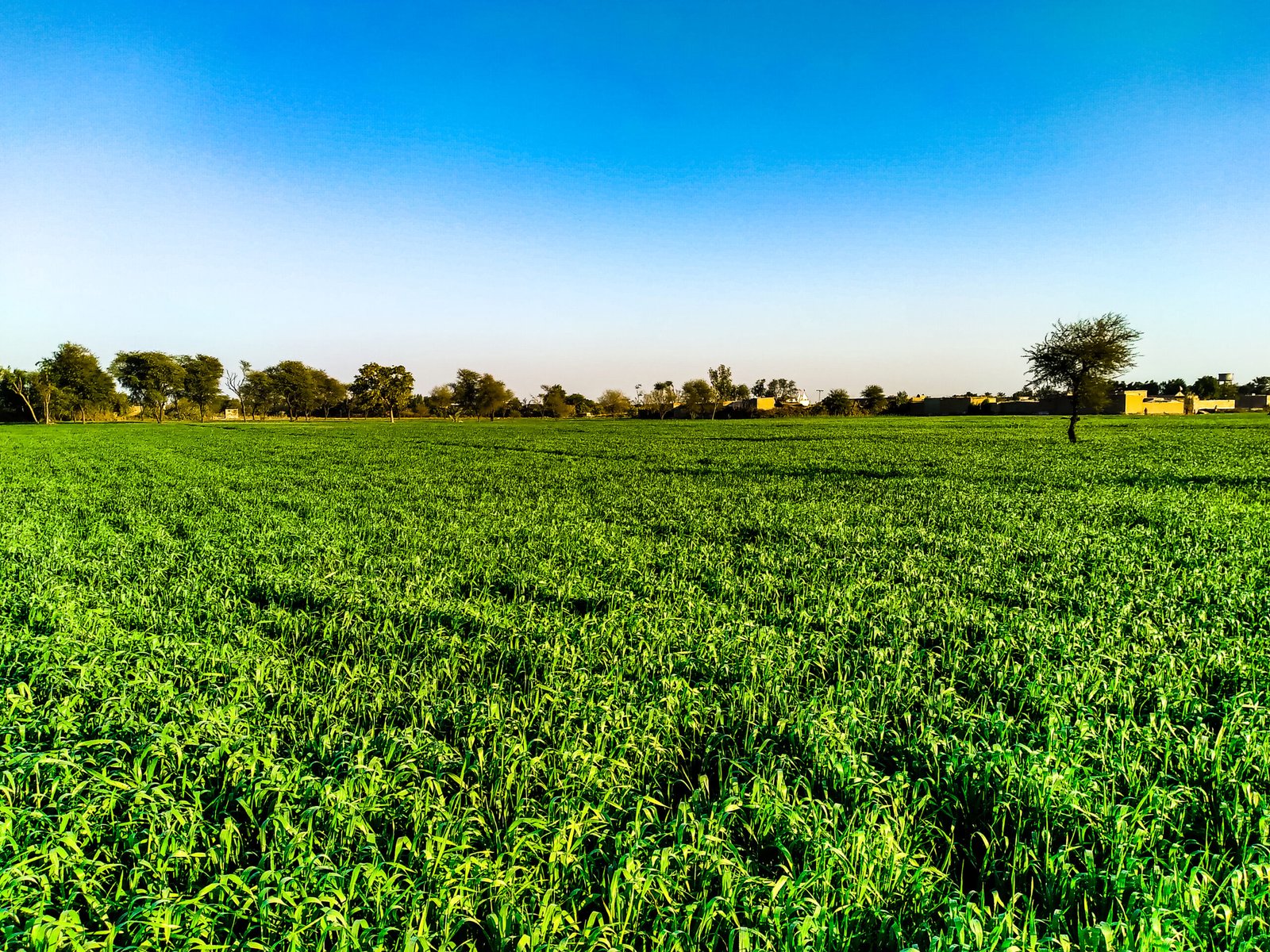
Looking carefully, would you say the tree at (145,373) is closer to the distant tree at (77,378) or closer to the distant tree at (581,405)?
the distant tree at (77,378)

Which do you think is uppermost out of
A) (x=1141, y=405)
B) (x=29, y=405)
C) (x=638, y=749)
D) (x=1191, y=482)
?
(x=1141, y=405)

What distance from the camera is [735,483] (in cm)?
2094

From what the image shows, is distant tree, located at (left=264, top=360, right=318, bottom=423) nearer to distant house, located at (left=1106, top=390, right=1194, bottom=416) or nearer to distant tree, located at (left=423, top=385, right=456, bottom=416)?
distant tree, located at (left=423, top=385, right=456, bottom=416)

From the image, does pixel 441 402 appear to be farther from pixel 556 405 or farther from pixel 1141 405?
pixel 1141 405

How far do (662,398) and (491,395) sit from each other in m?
45.0

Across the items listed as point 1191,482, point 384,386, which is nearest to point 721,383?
point 384,386

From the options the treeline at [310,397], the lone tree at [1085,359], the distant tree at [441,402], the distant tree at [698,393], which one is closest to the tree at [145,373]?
the treeline at [310,397]

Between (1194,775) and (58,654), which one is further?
(58,654)

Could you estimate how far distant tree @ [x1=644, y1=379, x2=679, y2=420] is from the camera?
15950 cm

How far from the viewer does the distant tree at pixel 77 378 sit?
119 metres

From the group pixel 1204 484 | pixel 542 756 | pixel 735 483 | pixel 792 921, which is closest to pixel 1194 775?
pixel 792 921

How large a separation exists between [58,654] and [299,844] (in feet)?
13.6

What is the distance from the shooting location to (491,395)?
170 metres

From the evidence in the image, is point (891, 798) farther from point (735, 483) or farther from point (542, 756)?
point (735, 483)
